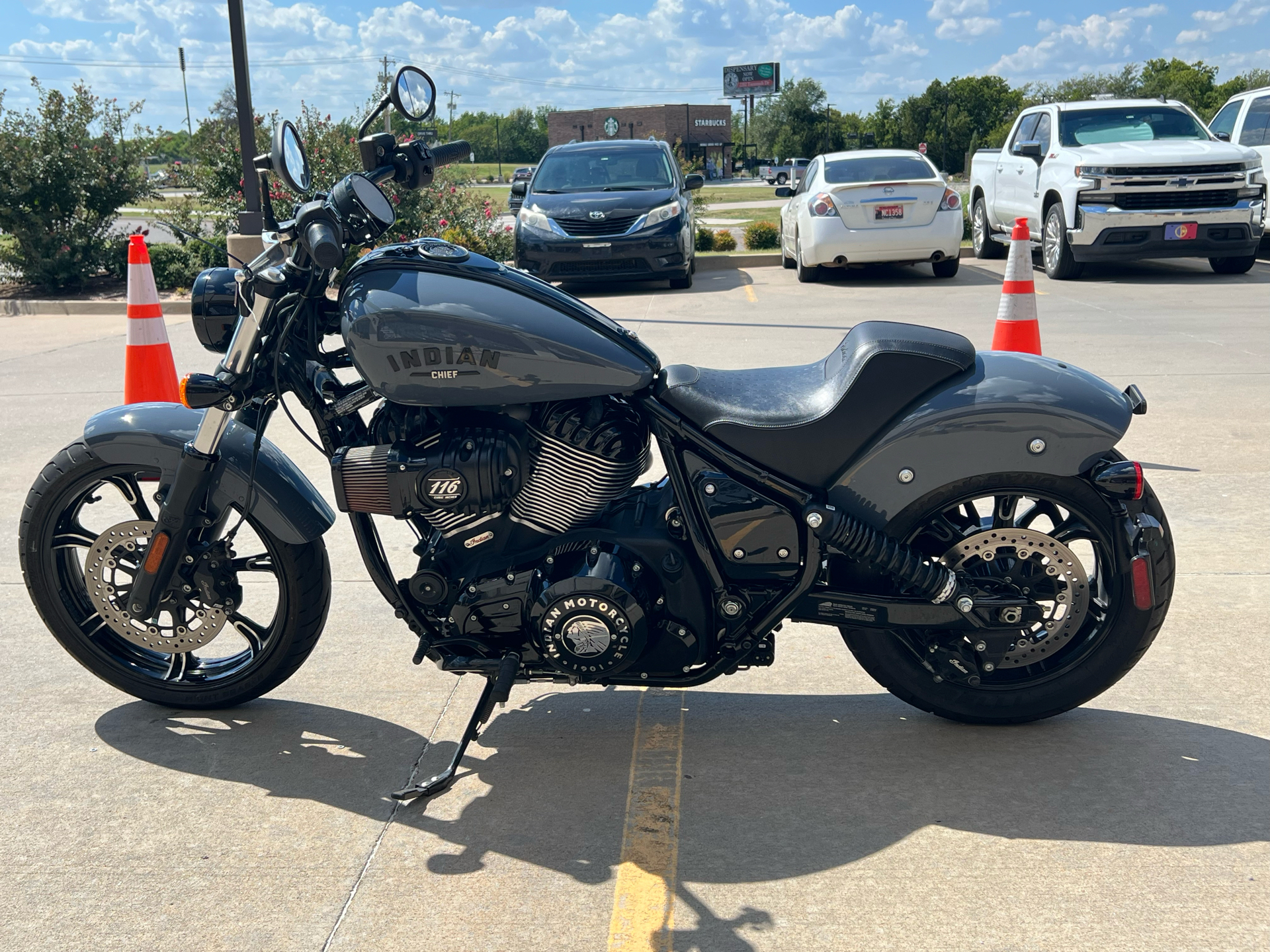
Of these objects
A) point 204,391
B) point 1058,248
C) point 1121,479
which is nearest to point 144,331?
point 204,391

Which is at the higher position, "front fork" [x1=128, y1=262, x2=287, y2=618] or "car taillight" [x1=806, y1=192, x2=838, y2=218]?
"car taillight" [x1=806, y1=192, x2=838, y2=218]

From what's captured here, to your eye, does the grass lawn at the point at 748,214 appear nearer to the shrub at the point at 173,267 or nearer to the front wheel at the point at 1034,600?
the shrub at the point at 173,267

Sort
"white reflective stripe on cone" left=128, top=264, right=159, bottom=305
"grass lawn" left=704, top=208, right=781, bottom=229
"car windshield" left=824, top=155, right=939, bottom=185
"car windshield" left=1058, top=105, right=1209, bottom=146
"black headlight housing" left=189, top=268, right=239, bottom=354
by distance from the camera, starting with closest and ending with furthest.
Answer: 1. "black headlight housing" left=189, top=268, right=239, bottom=354
2. "white reflective stripe on cone" left=128, top=264, right=159, bottom=305
3. "car windshield" left=1058, top=105, right=1209, bottom=146
4. "car windshield" left=824, top=155, right=939, bottom=185
5. "grass lawn" left=704, top=208, right=781, bottom=229

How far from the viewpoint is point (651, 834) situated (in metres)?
2.84

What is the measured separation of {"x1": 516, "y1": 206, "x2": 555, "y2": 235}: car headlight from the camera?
41.7ft

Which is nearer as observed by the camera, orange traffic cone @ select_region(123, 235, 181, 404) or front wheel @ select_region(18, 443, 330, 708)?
front wheel @ select_region(18, 443, 330, 708)

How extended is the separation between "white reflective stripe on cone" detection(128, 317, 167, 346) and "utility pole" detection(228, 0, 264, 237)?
24.0 feet

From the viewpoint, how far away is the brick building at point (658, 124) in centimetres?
9469

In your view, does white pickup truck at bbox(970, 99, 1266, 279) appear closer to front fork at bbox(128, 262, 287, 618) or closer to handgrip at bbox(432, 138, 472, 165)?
handgrip at bbox(432, 138, 472, 165)

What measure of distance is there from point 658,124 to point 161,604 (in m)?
98.8

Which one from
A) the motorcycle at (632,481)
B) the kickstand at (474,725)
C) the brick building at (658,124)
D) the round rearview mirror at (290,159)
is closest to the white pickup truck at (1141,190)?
the motorcycle at (632,481)

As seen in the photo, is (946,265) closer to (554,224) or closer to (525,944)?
(554,224)

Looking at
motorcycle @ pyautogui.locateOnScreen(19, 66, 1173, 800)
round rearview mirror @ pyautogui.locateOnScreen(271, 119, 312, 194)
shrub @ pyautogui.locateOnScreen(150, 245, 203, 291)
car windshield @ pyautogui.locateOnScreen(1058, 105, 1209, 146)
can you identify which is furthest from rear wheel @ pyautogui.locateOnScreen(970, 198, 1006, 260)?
round rearview mirror @ pyautogui.locateOnScreen(271, 119, 312, 194)

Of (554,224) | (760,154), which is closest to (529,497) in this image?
(554,224)
